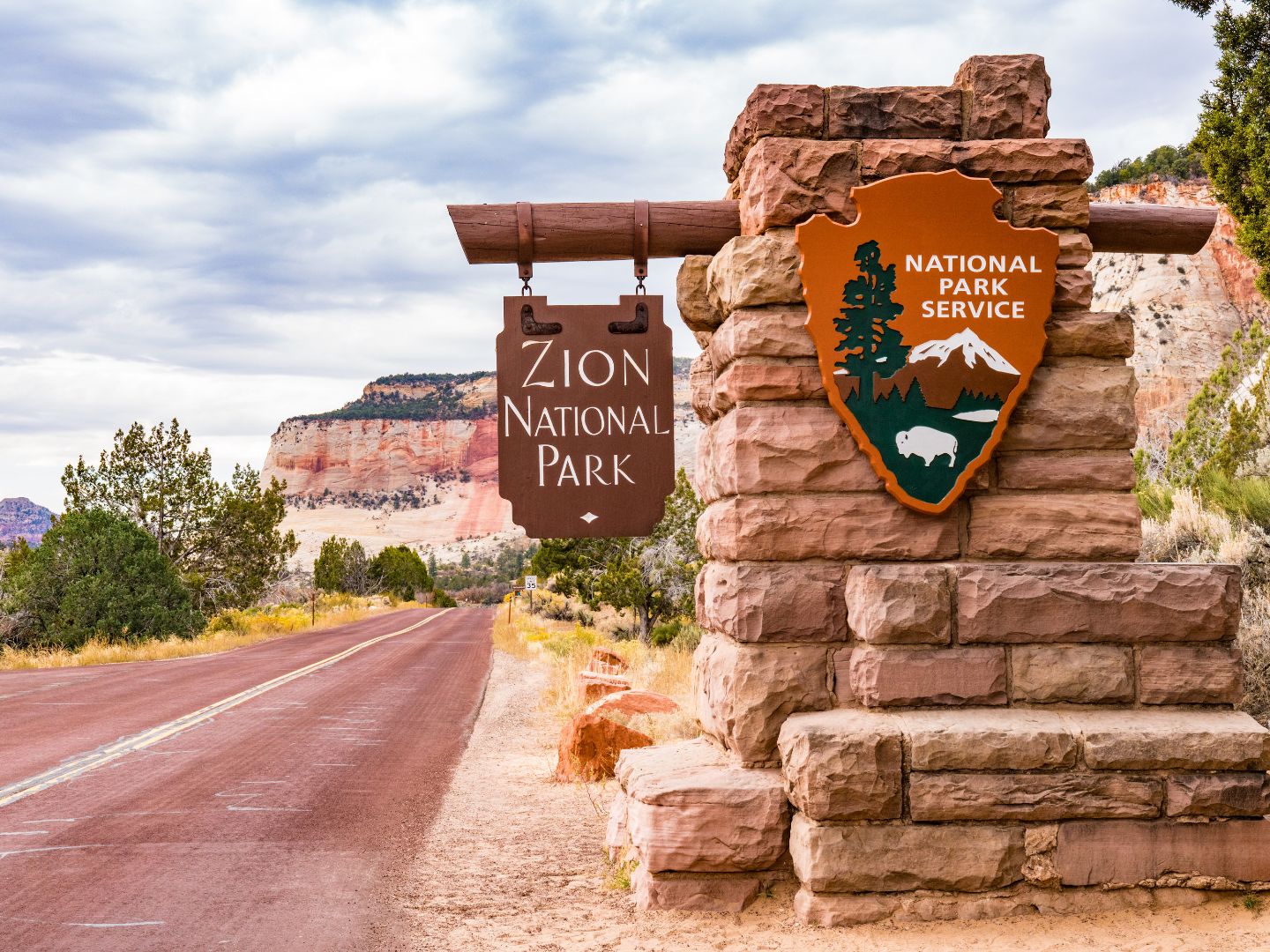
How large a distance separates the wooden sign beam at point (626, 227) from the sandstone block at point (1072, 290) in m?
0.61

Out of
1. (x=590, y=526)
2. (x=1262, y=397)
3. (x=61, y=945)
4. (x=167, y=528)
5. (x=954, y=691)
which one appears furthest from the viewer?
(x=167, y=528)

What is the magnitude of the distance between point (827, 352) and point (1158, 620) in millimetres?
1782

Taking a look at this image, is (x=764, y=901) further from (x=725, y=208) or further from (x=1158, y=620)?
(x=725, y=208)

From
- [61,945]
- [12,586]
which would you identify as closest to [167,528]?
[12,586]

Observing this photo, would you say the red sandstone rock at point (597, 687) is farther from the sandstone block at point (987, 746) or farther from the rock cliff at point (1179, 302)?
the rock cliff at point (1179, 302)

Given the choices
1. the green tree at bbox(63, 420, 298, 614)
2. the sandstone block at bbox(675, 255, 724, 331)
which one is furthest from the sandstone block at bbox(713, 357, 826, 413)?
the green tree at bbox(63, 420, 298, 614)

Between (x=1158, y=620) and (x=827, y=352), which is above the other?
(x=827, y=352)

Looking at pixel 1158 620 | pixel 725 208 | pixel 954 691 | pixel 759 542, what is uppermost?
pixel 725 208

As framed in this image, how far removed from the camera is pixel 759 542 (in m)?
4.27

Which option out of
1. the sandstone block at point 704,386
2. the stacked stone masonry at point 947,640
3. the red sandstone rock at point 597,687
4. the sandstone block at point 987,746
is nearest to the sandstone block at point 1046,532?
the stacked stone masonry at point 947,640

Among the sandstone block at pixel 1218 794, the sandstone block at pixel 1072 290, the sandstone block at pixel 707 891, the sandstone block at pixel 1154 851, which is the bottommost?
the sandstone block at pixel 707 891

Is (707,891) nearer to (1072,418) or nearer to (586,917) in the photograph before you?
(586,917)

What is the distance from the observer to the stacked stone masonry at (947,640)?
402 cm

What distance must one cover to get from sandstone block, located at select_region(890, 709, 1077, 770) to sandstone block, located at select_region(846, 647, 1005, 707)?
0.13 m
